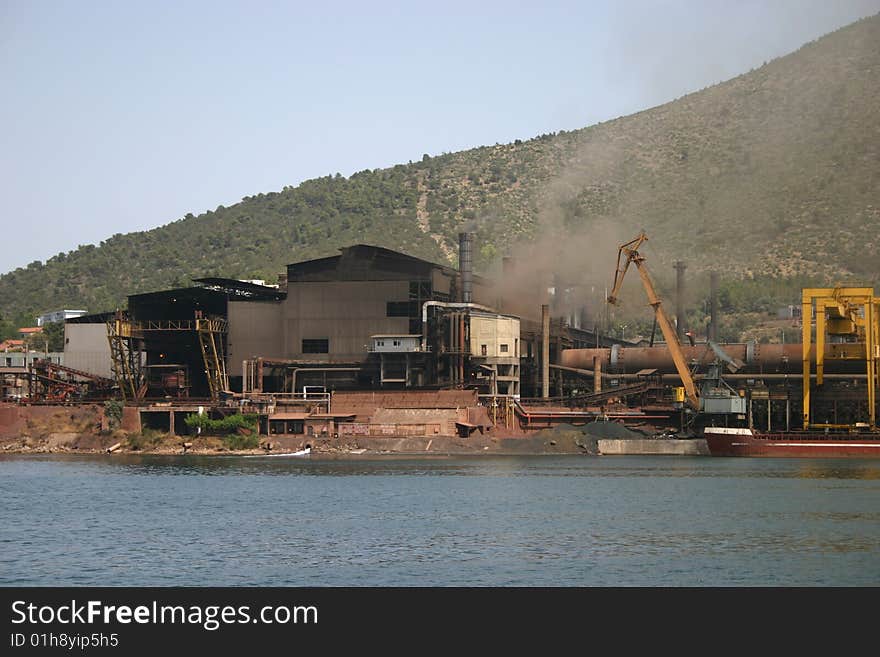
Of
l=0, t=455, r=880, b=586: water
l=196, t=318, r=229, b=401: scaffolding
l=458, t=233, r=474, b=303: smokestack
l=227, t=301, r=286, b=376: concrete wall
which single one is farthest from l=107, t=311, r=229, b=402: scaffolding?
l=0, t=455, r=880, b=586: water

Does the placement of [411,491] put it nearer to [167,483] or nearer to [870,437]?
[167,483]

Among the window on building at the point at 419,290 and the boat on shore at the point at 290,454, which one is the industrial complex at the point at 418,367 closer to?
the window on building at the point at 419,290

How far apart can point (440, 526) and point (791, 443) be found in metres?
60.9

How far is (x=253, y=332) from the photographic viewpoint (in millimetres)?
129875

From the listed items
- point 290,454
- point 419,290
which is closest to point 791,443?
point 419,290

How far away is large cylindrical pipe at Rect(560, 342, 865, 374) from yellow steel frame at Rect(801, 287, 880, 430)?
511 centimetres

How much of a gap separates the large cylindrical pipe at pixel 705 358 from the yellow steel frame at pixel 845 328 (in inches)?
201

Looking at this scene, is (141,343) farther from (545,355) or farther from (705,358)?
(705,358)

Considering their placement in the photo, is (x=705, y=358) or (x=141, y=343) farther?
(x=141, y=343)

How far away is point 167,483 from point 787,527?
137ft

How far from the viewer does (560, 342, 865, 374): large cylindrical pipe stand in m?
127

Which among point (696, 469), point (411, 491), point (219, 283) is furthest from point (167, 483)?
point (219, 283)

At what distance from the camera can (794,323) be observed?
623 ft

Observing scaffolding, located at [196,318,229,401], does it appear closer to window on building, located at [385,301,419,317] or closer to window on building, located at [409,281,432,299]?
window on building, located at [385,301,419,317]
